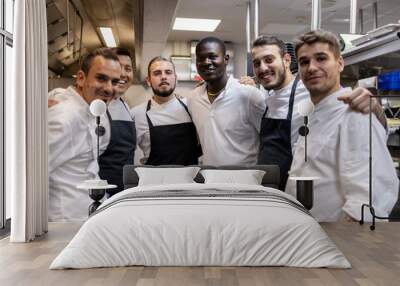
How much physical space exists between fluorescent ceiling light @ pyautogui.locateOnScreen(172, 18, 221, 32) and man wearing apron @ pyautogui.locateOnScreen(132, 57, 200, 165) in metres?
0.55

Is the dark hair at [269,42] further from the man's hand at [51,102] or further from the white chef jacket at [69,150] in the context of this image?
the man's hand at [51,102]

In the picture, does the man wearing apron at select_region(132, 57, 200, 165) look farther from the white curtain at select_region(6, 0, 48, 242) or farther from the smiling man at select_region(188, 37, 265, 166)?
the white curtain at select_region(6, 0, 48, 242)

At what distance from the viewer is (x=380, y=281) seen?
3076 mm

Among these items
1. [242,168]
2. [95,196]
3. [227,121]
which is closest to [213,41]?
[227,121]

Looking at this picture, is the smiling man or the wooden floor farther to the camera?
the smiling man

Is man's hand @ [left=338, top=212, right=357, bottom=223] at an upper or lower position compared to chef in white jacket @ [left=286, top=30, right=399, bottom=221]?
lower

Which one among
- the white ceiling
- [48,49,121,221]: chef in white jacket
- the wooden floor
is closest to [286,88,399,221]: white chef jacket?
the white ceiling

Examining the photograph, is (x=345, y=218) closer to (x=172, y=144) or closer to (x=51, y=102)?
(x=172, y=144)

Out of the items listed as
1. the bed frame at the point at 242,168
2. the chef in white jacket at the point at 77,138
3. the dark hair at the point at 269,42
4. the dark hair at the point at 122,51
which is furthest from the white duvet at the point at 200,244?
the dark hair at the point at 122,51

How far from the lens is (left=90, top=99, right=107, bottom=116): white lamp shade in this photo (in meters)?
5.07

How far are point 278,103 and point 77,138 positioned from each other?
7.00 ft

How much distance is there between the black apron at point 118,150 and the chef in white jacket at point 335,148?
174 cm

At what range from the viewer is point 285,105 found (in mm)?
5117

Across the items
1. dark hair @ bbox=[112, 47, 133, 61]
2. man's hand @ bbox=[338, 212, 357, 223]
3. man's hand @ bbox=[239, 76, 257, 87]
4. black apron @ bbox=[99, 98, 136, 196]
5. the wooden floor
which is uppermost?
dark hair @ bbox=[112, 47, 133, 61]
